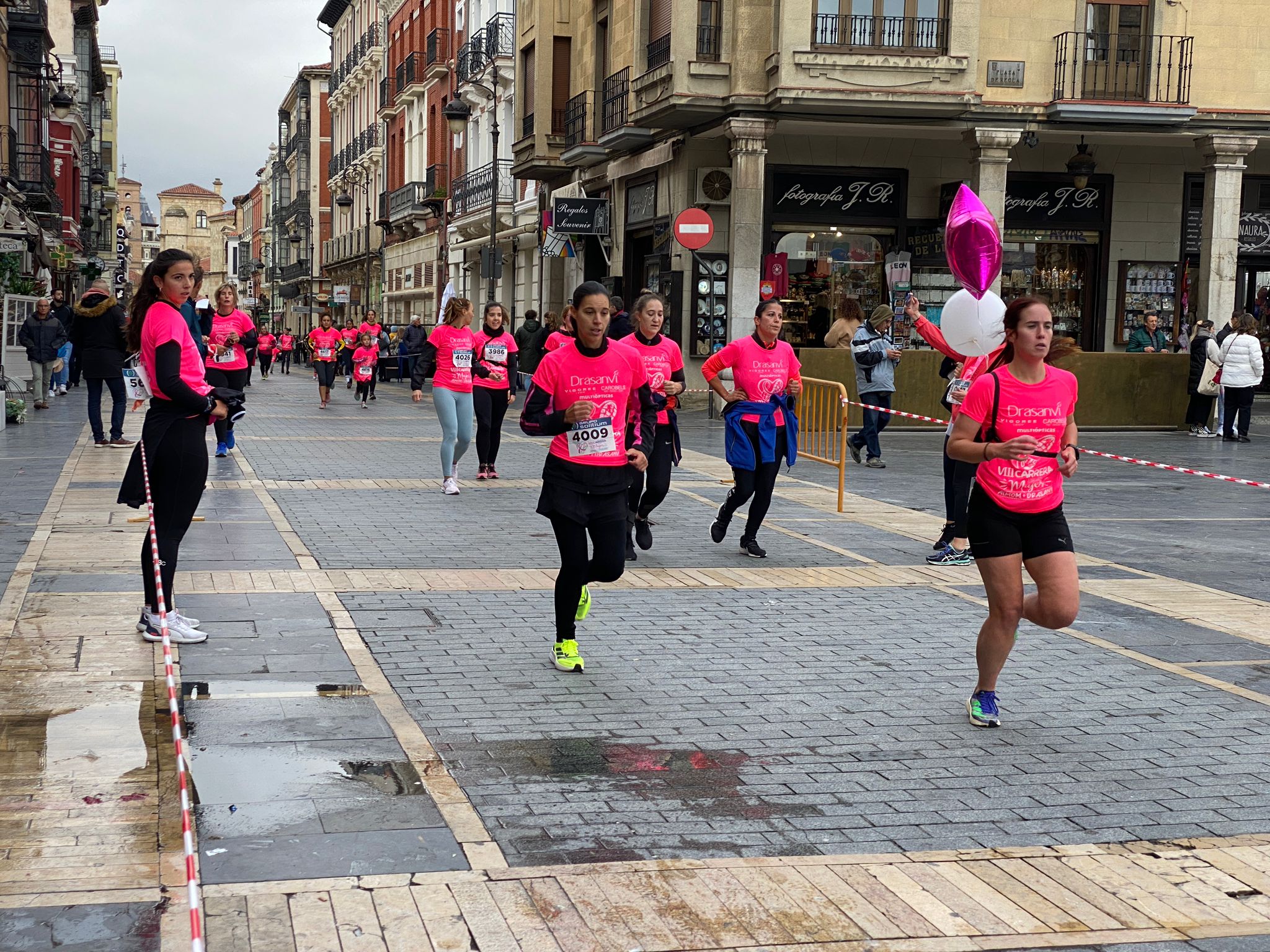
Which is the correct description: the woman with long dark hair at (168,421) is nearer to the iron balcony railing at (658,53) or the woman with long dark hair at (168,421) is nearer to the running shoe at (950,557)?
the running shoe at (950,557)

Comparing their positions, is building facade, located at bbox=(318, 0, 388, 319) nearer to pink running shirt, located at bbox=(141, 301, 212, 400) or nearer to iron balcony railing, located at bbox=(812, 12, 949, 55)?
iron balcony railing, located at bbox=(812, 12, 949, 55)

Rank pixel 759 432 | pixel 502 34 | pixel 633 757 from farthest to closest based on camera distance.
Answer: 1. pixel 502 34
2. pixel 759 432
3. pixel 633 757

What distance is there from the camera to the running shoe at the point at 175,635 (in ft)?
22.4

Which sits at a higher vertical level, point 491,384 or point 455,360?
point 455,360

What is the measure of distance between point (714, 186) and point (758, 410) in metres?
16.3

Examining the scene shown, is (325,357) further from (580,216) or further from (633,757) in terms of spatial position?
(633,757)

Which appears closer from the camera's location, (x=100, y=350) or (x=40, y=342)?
(x=100, y=350)

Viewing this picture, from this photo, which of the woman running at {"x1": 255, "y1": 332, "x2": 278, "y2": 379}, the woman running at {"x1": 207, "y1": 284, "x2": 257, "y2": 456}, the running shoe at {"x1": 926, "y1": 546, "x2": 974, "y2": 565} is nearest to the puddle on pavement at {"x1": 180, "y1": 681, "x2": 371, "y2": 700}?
the running shoe at {"x1": 926, "y1": 546, "x2": 974, "y2": 565}

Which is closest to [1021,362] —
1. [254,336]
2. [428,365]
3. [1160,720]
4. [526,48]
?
[1160,720]

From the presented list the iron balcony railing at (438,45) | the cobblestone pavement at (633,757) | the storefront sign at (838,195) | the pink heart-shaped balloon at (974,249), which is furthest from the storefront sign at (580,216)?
the pink heart-shaped balloon at (974,249)

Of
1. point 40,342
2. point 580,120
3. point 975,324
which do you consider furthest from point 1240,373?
point 40,342

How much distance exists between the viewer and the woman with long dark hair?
696 cm

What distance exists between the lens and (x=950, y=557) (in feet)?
32.8

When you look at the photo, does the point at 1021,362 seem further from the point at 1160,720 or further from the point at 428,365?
the point at 428,365
